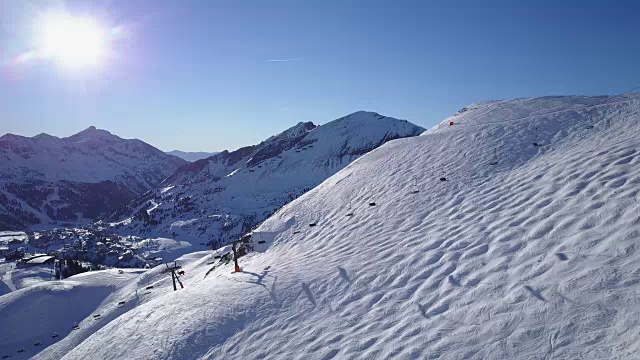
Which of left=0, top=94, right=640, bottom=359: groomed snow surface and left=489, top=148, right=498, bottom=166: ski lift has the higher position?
left=489, top=148, right=498, bottom=166: ski lift

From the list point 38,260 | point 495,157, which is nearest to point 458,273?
point 495,157

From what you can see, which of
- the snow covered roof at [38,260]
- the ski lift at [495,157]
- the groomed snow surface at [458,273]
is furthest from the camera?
the snow covered roof at [38,260]

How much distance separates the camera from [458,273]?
28.9ft

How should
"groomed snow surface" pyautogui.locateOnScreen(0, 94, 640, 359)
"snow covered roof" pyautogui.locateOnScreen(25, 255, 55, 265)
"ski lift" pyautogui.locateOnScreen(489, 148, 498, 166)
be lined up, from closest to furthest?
1. "groomed snow surface" pyautogui.locateOnScreen(0, 94, 640, 359)
2. "ski lift" pyautogui.locateOnScreen(489, 148, 498, 166)
3. "snow covered roof" pyautogui.locateOnScreen(25, 255, 55, 265)

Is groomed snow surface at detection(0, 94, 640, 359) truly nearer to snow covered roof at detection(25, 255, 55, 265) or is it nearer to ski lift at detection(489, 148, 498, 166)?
ski lift at detection(489, 148, 498, 166)

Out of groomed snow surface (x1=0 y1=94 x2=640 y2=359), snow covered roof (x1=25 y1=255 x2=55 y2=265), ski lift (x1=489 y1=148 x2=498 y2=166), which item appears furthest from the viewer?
snow covered roof (x1=25 y1=255 x2=55 y2=265)

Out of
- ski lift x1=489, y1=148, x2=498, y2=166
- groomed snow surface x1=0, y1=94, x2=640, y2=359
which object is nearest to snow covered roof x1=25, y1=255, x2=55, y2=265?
groomed snow surface x1=0, y1=94, x2=640, y2=359

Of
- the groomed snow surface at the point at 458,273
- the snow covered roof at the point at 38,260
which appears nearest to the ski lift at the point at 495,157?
Result: the groomed snow surface at the point at 458,273

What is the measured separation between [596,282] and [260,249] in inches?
629

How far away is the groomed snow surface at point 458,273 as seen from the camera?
20.8ft

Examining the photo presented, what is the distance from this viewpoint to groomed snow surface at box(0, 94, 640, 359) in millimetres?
6332

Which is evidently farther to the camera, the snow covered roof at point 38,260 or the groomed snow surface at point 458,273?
the snow covered roof at point 38,260

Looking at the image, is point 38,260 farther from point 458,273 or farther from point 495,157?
point 458,273

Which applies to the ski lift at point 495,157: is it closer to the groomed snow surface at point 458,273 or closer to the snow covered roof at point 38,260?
the groomed snow surface at point 458,273
